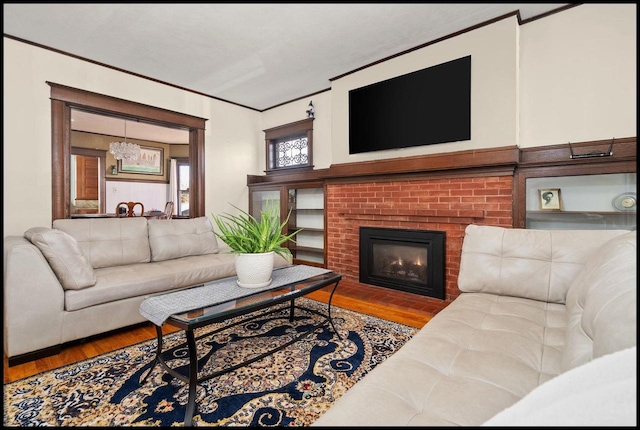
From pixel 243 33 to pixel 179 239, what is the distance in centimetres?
208

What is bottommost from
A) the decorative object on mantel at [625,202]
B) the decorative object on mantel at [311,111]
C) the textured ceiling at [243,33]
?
the decorative object on mantel at [625,202]

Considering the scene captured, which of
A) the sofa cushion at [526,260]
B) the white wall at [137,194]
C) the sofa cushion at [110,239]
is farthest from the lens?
the white wall at [137,194]

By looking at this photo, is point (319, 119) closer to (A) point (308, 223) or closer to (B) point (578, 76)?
(A) point (308, 223)

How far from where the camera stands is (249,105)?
486 centimetres

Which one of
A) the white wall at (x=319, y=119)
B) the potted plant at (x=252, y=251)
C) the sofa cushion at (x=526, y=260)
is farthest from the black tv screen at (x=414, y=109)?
the potted plant at (x=252, y=251)

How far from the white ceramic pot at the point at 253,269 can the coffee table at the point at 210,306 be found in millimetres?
52

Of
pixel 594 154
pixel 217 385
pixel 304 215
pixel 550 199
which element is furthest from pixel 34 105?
pixel 594 154

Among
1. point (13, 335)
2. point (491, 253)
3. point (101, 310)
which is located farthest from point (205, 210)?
point (491, 253)

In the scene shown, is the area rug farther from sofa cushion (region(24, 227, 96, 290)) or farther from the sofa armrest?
sofa cushion (region(24, 227, 96, 290))

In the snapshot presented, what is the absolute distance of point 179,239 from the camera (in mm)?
3219

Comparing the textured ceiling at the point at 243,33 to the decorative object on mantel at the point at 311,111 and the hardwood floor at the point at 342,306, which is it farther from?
the hardwood floor at the point at 342,306

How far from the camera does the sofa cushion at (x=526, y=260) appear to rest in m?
1.60

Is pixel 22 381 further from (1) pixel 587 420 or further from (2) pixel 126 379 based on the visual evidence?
(1) pixel 587 420

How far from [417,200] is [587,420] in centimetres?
273
